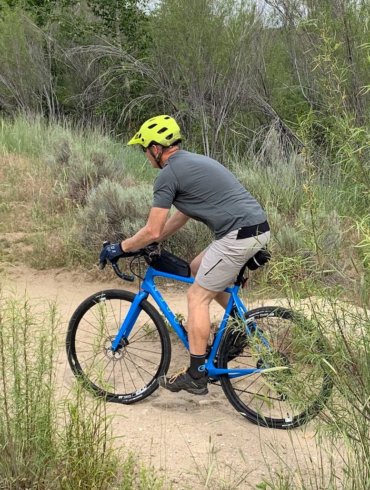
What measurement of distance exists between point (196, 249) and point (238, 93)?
225 inches

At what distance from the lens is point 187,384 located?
392 cm

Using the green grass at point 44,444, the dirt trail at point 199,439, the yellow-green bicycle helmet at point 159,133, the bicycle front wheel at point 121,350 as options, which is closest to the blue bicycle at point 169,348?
the bicycle front wheel at point 121,350

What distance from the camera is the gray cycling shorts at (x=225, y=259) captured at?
376cm

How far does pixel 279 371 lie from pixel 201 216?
52.8 inches

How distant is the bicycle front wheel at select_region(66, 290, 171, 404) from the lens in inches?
161

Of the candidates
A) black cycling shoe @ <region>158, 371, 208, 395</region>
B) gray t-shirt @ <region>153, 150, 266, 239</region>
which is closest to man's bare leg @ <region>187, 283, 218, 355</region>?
black cycling shoe @ <region>158, 371, 208, 395</region>

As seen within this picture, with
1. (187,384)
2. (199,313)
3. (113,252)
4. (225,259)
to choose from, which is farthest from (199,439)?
(113,252)

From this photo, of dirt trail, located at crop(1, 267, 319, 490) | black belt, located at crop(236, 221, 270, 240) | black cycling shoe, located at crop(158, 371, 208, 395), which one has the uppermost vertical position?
black belt, located at crop(236, 221, 270, 240)

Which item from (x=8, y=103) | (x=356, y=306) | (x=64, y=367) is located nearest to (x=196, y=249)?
(x=64, y=367)

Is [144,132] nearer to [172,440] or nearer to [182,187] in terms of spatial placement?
[182,187]

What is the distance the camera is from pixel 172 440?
3.65 m

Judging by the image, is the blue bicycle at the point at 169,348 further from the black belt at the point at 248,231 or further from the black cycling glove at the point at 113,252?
the black belt at the point at 248,231

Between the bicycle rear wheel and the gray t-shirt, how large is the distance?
0.57 m

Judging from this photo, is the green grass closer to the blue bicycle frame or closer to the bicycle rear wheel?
the bicycle rear wheel
